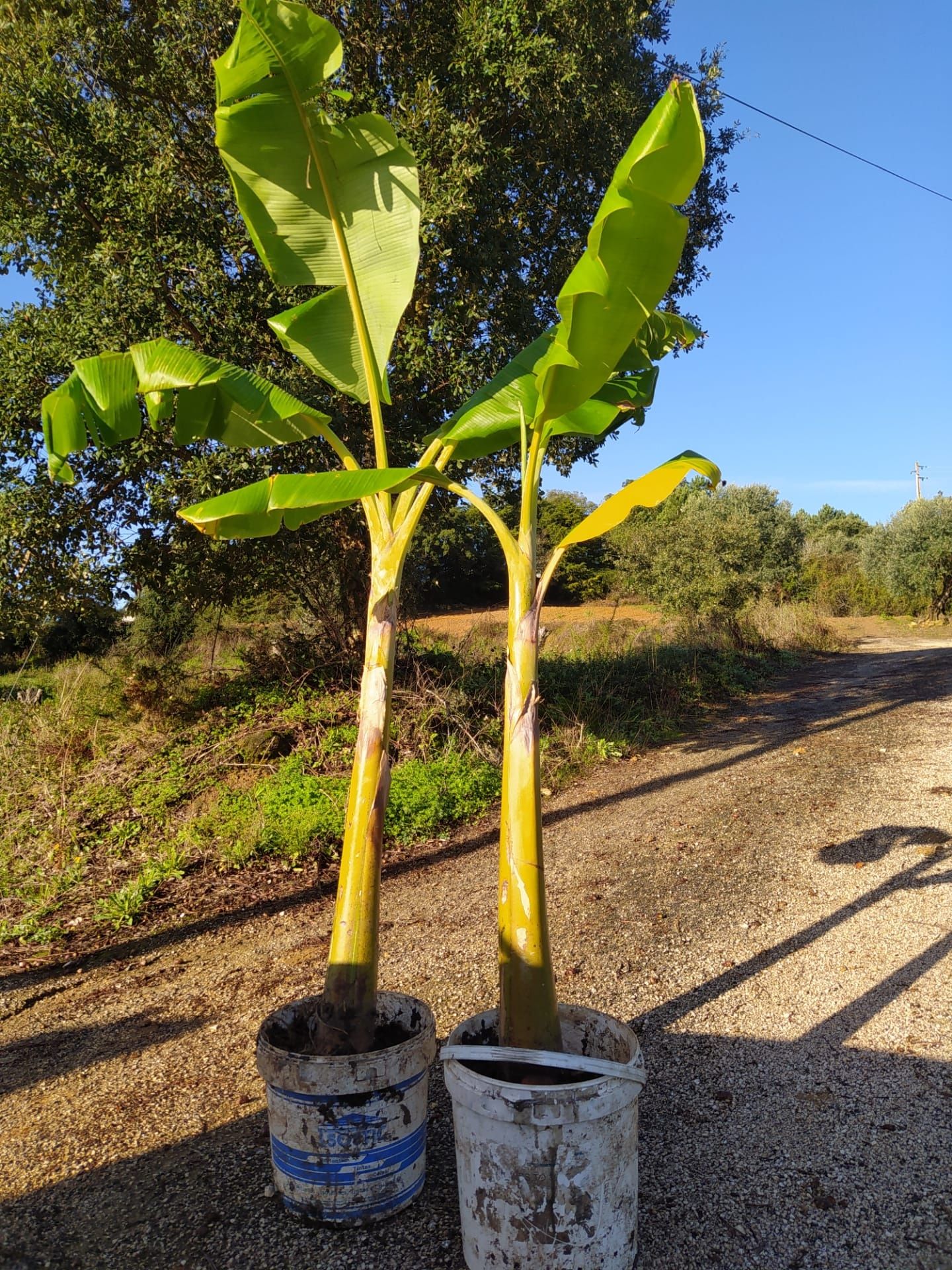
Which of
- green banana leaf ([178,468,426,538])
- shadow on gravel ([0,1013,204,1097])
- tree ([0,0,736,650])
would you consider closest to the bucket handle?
green banana leaf ([178,468,426,538])

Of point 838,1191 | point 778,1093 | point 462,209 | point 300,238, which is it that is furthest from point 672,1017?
point 462,209

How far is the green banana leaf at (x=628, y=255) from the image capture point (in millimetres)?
2264

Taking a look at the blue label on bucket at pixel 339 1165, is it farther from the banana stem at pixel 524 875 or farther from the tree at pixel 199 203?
the tree at pixel 199 203

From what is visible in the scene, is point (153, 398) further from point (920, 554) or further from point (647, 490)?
point (920, 554)

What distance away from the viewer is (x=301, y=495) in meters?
2.52

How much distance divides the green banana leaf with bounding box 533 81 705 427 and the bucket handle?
6.49 feet

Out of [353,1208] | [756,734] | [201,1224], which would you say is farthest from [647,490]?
[756,734]

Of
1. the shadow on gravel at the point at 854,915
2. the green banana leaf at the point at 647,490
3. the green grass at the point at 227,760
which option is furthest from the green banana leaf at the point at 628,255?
the green grass at the point at 227,760

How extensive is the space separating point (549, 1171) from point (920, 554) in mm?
30942

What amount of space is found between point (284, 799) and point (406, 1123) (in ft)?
15.7

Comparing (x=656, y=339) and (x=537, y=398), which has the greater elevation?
(x=656, y=339)

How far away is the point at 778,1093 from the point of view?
3.27 m

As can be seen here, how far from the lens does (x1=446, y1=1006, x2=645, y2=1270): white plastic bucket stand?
219 centimetres

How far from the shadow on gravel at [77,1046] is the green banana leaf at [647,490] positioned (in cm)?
323
